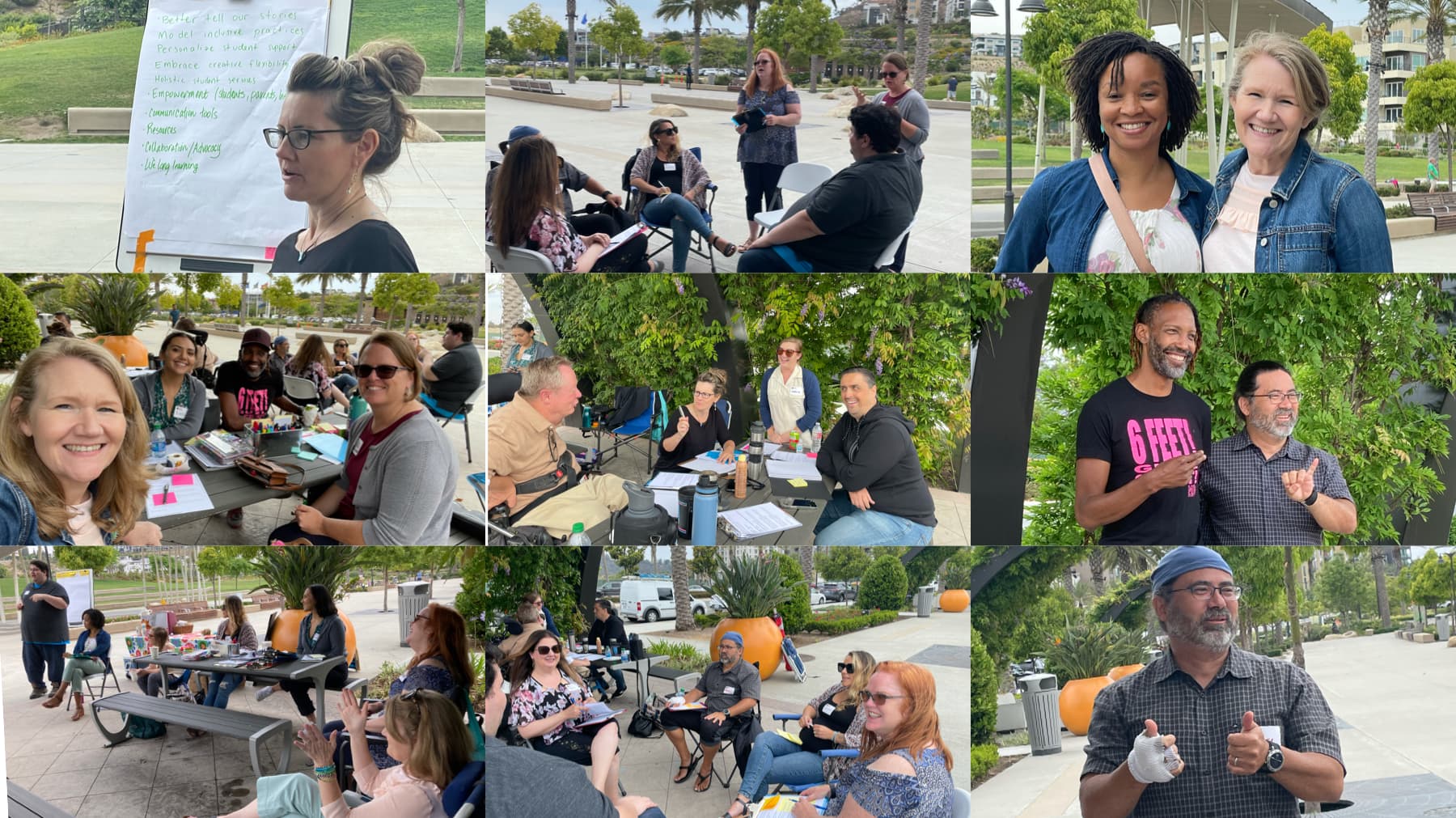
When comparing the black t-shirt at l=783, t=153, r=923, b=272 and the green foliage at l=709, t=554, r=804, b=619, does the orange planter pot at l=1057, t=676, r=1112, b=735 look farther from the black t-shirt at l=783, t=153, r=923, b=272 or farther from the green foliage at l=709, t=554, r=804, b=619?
the black t-shirt at l=783, t=153, r=923, b=272

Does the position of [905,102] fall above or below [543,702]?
above

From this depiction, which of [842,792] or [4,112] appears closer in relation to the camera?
[842,792]

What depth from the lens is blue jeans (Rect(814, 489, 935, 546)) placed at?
4.88 meters

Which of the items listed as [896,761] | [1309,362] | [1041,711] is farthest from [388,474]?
[1309,362]

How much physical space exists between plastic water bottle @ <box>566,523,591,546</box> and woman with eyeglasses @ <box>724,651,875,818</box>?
47.9 inches

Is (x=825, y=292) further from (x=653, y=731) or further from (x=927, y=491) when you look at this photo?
(x=653, y=731)

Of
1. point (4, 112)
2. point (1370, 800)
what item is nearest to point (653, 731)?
point (1370, 800)

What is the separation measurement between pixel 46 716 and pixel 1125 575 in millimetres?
5167

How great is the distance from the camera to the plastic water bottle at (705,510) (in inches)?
193

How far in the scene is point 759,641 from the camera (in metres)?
5.01

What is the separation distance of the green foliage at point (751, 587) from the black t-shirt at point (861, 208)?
1469 mm

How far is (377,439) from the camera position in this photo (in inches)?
190

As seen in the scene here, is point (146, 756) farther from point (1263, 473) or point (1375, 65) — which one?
point (1375, 65)

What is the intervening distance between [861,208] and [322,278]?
2.47 meters
